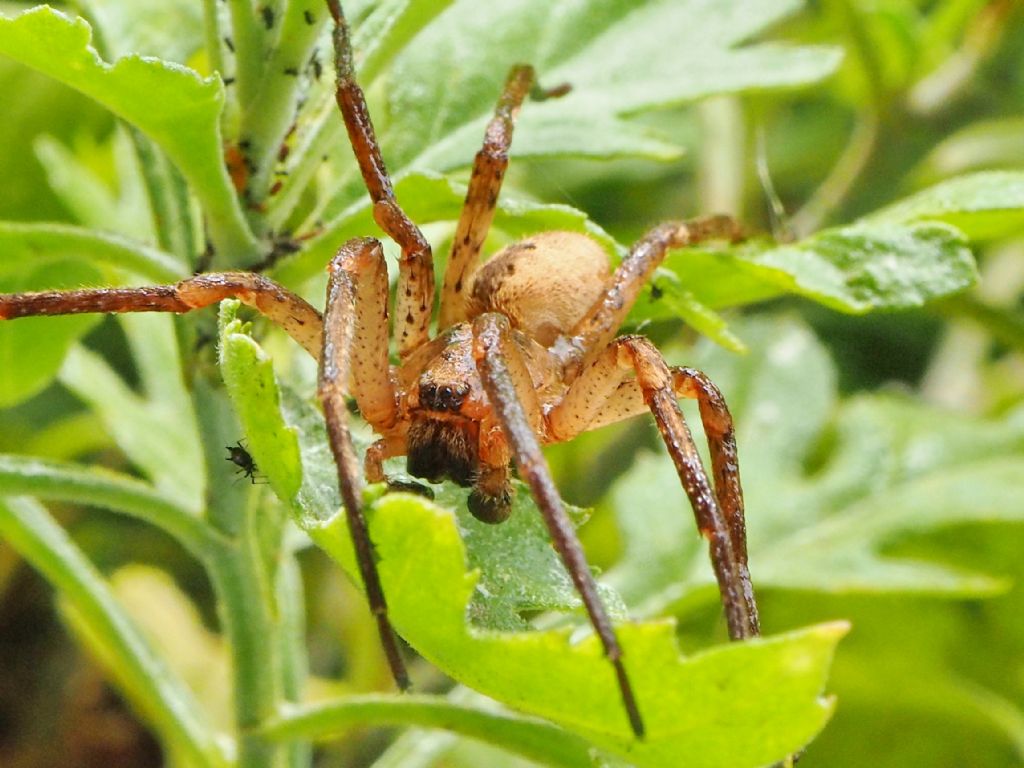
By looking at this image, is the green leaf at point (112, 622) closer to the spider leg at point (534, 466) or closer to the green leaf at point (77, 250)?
the green leaf at point (77, 250)

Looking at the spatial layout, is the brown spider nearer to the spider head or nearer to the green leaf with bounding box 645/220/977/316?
the spider head

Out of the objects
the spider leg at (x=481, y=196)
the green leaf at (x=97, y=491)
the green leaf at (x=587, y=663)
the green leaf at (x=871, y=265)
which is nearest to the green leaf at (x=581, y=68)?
the spider leg at (x=481, y=196)

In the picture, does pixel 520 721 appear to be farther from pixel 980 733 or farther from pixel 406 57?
pixel 980 733

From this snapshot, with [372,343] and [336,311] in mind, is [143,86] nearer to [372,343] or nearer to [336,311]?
[336,311]

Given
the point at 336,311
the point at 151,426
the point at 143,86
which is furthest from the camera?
the point at 151,426

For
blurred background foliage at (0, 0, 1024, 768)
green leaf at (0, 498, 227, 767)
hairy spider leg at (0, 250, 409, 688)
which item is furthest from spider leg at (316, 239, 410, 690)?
blurred background foliage at (0, 0, 1024, 768)

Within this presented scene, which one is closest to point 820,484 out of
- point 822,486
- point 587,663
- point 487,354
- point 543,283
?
point 822,486
